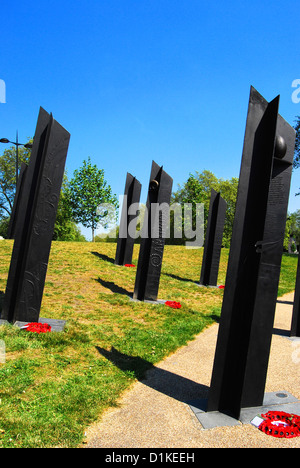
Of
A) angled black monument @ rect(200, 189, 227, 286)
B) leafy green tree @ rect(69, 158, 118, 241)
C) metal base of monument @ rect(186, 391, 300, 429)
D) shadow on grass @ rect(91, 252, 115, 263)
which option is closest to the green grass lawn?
metal base of monument @ rect(186, 391, 300, 429)

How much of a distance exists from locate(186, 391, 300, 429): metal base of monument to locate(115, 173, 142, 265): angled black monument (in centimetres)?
1161

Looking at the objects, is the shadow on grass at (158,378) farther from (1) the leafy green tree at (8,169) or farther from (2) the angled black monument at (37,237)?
(1) the leafy green tree at (8,169)

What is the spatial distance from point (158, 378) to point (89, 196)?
3157cm

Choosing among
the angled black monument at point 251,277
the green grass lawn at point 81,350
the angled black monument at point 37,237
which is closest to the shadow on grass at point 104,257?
the green grass lawn at point 81,350

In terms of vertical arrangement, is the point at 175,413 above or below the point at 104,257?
below

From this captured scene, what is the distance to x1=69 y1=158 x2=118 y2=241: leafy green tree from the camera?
115 ft

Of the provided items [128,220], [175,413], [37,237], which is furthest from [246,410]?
[128,220]

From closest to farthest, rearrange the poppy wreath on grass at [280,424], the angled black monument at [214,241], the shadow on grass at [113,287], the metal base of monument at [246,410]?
1. the poppy wreath on grass at [280,424]
2. the metal base of monument at [246,410]
3. the shadow on grass at [113,287]
4. the angled black monument at [214,241]

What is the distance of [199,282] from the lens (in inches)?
585

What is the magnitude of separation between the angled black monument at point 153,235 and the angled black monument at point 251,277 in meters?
6.36

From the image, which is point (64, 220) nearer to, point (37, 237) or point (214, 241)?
point (214, 241)

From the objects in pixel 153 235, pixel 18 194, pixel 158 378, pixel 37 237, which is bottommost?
pixel 158 378

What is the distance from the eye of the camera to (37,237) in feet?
22.1

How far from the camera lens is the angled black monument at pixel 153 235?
1042 cm
